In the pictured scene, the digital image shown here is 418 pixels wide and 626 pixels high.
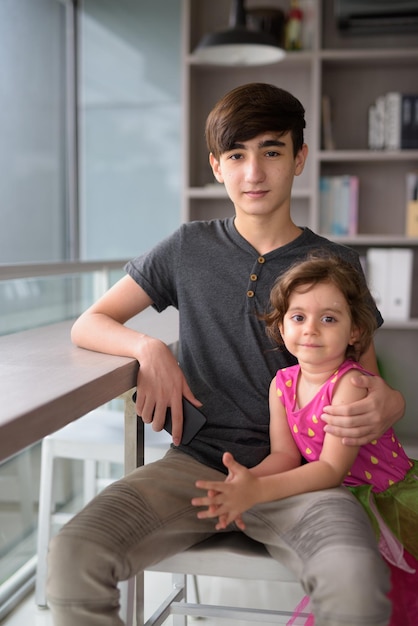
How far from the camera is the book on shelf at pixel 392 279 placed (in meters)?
3.53

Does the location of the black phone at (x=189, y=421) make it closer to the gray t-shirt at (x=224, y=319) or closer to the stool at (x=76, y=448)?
the gray t-shirt at (x=224, y=319)

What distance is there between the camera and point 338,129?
3.78 meters

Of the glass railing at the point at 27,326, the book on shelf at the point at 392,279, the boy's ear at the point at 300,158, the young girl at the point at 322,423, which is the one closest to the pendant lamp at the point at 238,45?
the glass railing at the point at 27,326

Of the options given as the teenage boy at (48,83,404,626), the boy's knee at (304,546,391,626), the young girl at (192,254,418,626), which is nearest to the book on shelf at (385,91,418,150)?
the teenage boy at (48,83,404,626)

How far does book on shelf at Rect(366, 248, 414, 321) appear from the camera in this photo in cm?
353

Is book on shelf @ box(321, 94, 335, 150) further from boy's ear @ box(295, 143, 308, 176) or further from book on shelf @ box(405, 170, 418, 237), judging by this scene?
boy's ear @ box(295, 143, 308, 176)

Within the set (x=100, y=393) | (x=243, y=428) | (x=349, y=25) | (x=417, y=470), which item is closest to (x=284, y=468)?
(x=243, y=428)

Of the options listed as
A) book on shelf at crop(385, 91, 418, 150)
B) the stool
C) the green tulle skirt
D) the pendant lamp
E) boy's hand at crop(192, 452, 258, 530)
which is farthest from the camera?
book on shelf at crop(385, 91, 418, 150)

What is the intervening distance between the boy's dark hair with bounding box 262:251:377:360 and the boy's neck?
0.53 ft

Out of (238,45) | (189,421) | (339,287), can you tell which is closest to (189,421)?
(189,421)

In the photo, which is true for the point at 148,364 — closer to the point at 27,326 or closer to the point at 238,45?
the point at 27,326

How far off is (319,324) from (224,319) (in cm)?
25

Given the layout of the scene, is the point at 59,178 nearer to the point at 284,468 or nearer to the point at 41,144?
the point at 41,144

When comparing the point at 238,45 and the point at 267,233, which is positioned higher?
the point at 238,45
